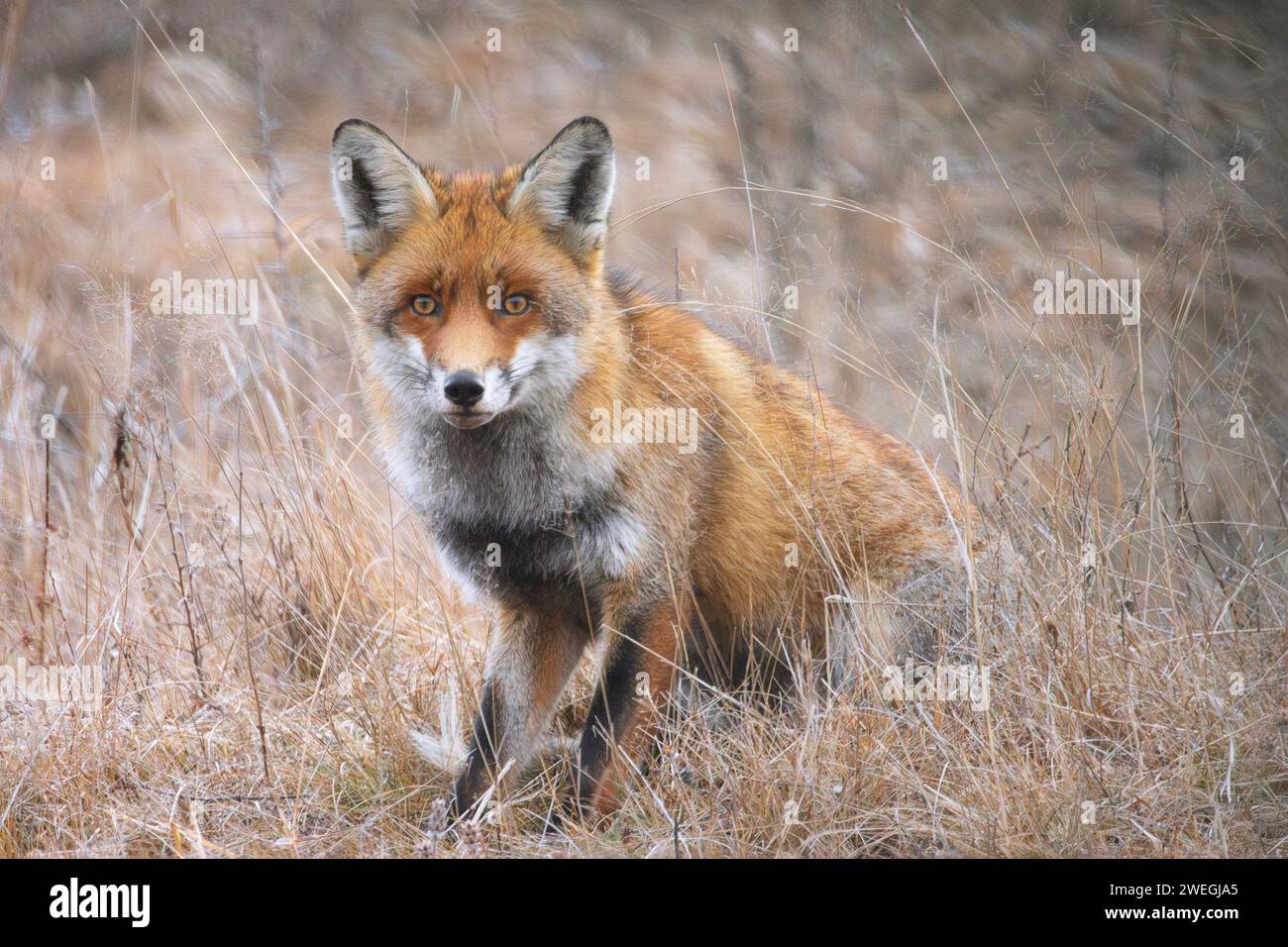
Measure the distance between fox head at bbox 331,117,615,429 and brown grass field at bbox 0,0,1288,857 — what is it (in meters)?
0.43

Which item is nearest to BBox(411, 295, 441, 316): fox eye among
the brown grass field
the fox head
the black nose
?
the fox head

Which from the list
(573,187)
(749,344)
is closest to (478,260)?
(573,187)

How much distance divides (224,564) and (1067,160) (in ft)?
13.2

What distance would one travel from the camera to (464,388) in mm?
2561

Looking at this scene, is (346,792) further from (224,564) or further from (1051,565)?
(1051,565)

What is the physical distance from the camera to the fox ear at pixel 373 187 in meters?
2.84

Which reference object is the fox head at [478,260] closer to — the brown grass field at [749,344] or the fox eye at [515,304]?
the fox eye at [515,304]

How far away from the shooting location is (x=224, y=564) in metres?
3.52

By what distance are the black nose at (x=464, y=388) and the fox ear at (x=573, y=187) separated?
0.56 metres

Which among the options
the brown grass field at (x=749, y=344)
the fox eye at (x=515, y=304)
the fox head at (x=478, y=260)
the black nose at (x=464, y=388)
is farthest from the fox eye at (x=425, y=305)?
the brown grass field at (x=749, y=344)

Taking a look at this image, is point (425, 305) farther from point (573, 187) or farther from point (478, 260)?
point (573, 187)

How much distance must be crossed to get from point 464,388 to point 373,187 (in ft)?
2.35

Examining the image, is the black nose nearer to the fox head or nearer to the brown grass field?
the fox head
